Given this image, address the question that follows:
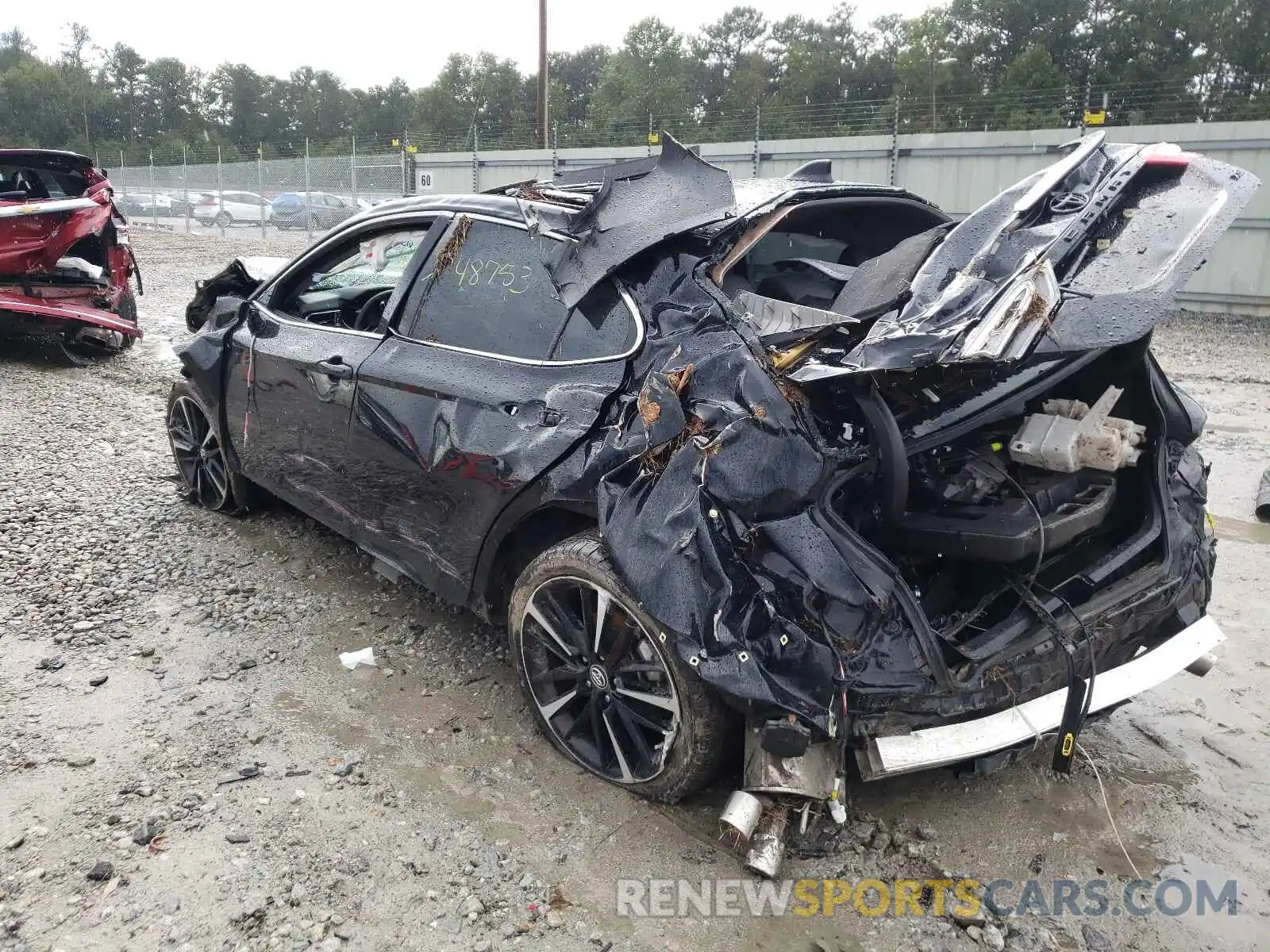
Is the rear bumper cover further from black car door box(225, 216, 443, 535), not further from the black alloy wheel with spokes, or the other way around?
black car door box(225, 216, 443, 535)

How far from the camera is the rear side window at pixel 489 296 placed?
299cm

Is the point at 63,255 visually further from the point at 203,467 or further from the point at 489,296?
the point at 489,296

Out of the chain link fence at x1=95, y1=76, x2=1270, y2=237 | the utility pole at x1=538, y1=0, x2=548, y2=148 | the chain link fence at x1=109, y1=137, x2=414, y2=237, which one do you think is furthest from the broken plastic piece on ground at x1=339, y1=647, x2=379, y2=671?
the utility pole at x1=538, y1=0, x2=548, y2=148

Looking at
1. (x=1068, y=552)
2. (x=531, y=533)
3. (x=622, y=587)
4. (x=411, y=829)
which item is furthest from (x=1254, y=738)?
(x=411, y=829)

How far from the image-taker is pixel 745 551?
2352mm

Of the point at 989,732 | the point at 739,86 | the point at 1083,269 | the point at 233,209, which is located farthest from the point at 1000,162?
the point at 739,86

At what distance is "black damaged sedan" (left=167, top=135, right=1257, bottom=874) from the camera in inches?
91.3

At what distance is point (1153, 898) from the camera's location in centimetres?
240

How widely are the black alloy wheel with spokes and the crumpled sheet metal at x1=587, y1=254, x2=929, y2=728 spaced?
3073mm

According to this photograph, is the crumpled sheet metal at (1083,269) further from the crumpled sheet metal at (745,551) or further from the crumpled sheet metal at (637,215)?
the crumpled sheet metal at (637,215)

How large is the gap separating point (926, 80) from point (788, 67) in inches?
562

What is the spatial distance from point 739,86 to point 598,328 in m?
58.1

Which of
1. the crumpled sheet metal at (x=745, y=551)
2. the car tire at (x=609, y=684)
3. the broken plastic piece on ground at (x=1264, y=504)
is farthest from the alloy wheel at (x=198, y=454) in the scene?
the broken plastic piece on ground at (x=1264, y=504)

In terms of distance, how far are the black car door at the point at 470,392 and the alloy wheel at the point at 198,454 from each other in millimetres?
1621
